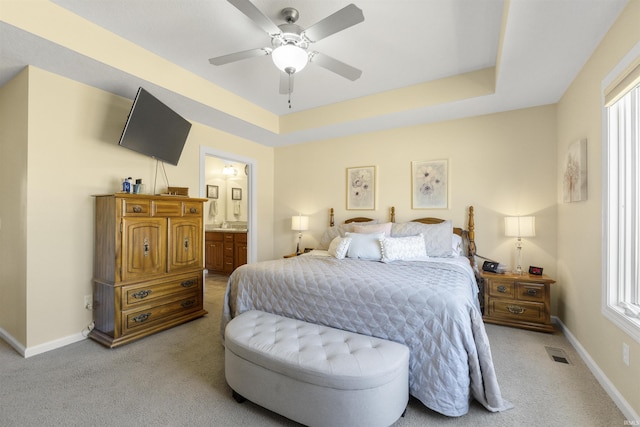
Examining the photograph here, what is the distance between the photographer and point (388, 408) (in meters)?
1.53

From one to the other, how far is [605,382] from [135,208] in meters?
4.00

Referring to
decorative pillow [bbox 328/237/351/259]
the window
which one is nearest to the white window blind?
the window

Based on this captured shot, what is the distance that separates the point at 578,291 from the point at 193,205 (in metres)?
3.96

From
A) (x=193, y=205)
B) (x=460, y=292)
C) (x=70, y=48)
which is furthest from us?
(x=193, y=205)

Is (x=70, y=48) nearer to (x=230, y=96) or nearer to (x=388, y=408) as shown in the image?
(x=230, y=96)

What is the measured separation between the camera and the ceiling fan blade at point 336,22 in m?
1.67

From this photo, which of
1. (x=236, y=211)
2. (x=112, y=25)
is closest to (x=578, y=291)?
(x=112, y=25)

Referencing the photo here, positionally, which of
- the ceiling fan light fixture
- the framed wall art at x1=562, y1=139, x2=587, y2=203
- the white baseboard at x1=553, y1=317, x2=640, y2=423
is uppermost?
the ceiling fan light fixture

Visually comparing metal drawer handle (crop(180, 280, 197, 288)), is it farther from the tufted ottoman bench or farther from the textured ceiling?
the textured ceiling

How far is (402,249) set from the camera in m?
3.05

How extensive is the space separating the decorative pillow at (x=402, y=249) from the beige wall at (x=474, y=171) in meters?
0.86

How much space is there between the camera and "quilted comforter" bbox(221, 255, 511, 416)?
65.8 inches

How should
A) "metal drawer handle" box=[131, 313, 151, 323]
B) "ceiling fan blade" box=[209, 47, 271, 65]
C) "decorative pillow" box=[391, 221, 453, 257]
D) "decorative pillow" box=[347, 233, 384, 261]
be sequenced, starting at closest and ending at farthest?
"ceiling fan blade" box=[209, 47, 271, 65]
"metal drawer handle" box=[131, 313, 151, 323]
"decorative pillow" box=[347, 233, 384, 261]
"decorative pillow" box=[391, 221, 453, 257]

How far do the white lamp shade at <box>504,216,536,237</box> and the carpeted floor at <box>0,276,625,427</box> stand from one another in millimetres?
1054
